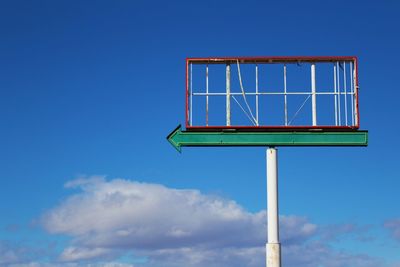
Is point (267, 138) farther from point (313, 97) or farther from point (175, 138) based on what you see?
point (175, 138)

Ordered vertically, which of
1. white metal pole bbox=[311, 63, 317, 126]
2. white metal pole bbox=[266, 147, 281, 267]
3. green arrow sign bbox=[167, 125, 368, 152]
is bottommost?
white metal pole bbox=[266, 147, 281, 267]

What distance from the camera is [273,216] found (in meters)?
26.7

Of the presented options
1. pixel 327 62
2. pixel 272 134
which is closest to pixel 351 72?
pixel 327 62

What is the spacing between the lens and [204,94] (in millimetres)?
28406

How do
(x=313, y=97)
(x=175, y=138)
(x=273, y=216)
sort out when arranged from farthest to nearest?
(x=313, y=97)
(x=175, y=138)
(x=273, y=216)

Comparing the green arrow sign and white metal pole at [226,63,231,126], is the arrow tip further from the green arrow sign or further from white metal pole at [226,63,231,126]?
white metal pole at [226,63,231,126]

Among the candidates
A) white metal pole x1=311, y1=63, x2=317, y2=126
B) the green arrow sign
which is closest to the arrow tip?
the green arrow sign

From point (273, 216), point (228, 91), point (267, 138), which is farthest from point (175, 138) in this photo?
point (273, 216)

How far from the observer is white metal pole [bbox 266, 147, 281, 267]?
2653 centimetres

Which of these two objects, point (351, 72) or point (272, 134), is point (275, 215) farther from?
point (351, 72)

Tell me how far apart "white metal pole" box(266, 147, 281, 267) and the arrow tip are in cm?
312

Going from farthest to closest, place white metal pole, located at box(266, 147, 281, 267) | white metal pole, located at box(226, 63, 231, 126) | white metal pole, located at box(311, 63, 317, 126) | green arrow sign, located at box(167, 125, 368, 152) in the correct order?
white metal pole, located at box(226, 63, 231, 126) < white metal pole, located at box(311, 63, 317, 126) < green arrow sign, located at box(167, 125, 368, 152) < white metal pole, located at box(266, 147, 281, 267)

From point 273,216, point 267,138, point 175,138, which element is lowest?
point 273,216

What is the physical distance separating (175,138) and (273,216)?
428 cm
